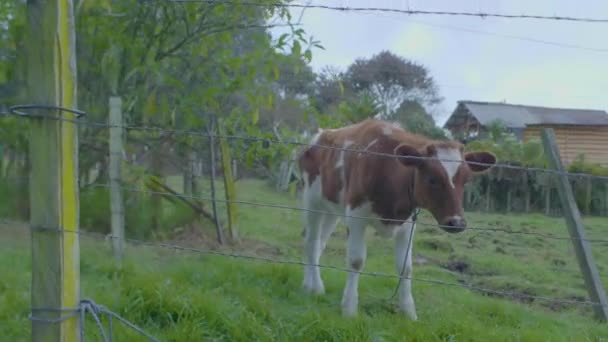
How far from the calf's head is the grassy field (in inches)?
33.0

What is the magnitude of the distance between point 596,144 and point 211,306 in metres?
22.2

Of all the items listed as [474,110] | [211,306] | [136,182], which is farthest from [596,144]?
[211,306]

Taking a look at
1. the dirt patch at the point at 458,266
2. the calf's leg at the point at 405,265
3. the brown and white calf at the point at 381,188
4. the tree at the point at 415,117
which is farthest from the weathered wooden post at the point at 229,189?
the tree at the point at 415,117

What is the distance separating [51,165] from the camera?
284 cm

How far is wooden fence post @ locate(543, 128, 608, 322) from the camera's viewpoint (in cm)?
594

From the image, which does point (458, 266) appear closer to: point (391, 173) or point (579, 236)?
point (579, 236)

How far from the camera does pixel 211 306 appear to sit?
189 inches

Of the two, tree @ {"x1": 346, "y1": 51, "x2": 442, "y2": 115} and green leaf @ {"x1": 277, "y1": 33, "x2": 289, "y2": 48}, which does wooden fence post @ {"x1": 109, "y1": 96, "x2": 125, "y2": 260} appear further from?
tree @ {"x1": 346, "y1": 51, "x2": 442, "y2": 115}

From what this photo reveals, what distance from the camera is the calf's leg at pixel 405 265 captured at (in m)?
5.66

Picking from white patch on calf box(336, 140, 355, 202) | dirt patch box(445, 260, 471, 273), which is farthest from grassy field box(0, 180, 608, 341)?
white patch on calf box(336, 140, 355, 202)

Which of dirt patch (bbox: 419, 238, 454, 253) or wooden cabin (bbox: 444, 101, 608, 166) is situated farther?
wooden cabin (bbox: 444, 101, 608, 166)

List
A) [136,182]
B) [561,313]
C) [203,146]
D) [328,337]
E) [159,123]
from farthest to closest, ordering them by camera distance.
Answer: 1. [203,146]
2. [159,123]
3. [136,182]
4. [561,313]
5. [328,337]

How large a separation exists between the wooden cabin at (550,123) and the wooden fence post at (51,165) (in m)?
19.6

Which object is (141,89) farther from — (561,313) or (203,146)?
(561,313)
